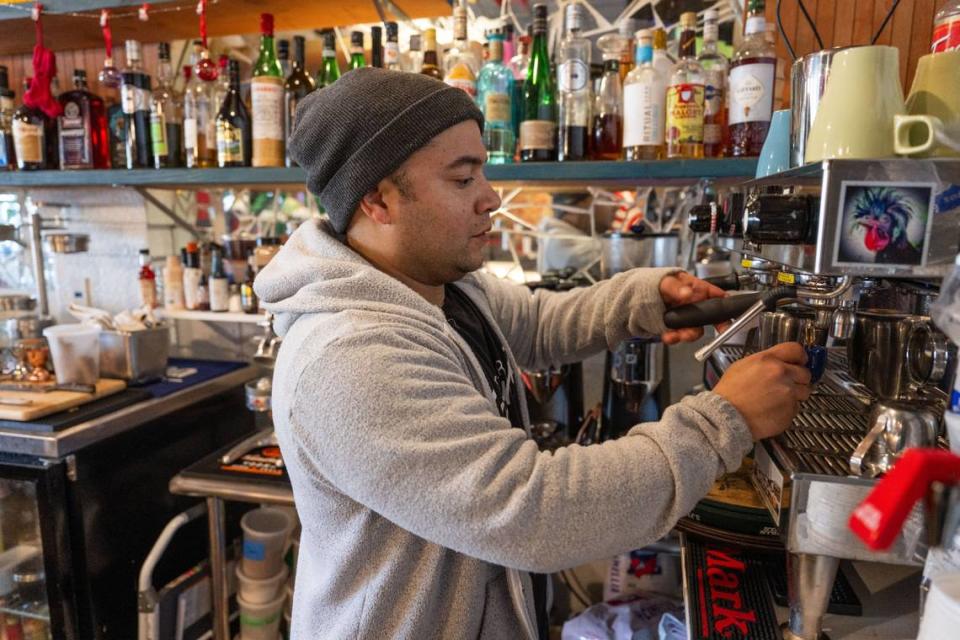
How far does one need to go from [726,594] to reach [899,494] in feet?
1.20

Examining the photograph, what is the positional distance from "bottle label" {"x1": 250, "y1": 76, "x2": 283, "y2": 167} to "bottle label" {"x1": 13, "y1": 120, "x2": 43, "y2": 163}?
668mm

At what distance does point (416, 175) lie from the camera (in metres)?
0.79

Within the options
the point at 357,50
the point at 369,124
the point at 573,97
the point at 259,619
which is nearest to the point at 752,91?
the point at 573,97

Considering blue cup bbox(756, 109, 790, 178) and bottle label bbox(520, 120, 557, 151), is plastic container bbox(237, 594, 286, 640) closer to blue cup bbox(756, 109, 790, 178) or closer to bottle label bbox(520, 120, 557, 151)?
bottle label bbox(520, 120, 557, 151)

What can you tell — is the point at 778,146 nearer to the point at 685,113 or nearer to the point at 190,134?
the point at 685,113

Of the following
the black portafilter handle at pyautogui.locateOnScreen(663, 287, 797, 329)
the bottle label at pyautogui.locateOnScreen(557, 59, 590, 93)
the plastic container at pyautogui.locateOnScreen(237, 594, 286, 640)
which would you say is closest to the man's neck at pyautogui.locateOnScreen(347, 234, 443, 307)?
the black portafilter handle at pyautogui.locateOnScreen(663, 287, 797, 329)

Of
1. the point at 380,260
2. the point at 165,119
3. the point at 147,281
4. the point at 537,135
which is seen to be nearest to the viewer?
the point at 380,260

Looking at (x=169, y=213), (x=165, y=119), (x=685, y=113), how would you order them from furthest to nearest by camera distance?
(x=169, y=213) < (x=165, y=119) < (x=685, y=113)

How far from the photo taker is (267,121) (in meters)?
1.35

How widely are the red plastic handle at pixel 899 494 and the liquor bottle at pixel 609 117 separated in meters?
0.95

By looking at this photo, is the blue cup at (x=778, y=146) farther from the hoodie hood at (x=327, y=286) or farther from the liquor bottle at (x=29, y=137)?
the liquor bottle at (x=29, y=137)

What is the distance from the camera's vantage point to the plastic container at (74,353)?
140cm

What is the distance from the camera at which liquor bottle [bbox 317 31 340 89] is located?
143 cm

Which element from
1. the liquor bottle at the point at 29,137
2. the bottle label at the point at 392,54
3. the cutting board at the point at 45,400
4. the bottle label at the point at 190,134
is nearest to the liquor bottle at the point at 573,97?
the bottle label at the point at 392,54
